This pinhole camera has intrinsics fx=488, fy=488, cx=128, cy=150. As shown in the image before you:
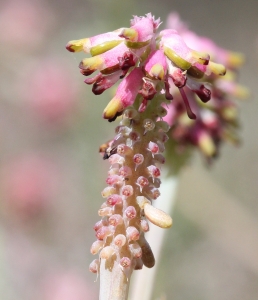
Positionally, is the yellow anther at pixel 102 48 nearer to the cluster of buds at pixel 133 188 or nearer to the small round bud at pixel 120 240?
the cluster of buds at pixel 133 188

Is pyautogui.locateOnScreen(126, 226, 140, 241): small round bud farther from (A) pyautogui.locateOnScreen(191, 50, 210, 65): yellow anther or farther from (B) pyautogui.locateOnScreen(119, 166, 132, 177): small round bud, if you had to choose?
(A) pyautogui.locateOnScreen(191, 50, 210, 65): yellow anther

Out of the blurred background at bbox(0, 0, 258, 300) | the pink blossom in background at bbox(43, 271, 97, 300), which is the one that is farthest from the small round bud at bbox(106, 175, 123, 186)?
the blurred background at bbox(0, 0, 258, 300)

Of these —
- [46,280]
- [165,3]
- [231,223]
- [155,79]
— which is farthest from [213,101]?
[165,3]

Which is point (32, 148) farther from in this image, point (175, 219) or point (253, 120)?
point (253, 120)

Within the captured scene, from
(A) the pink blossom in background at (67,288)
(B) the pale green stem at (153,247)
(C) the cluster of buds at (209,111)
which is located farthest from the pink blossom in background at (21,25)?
(B) the pale green stem at (153,247)

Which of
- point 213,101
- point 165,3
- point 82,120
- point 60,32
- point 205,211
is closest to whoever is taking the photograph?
point 213,101

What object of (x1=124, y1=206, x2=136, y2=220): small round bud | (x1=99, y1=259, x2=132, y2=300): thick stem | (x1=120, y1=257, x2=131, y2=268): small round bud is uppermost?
(x1=124, y1=206, x2=136, y2=220): small round bud
